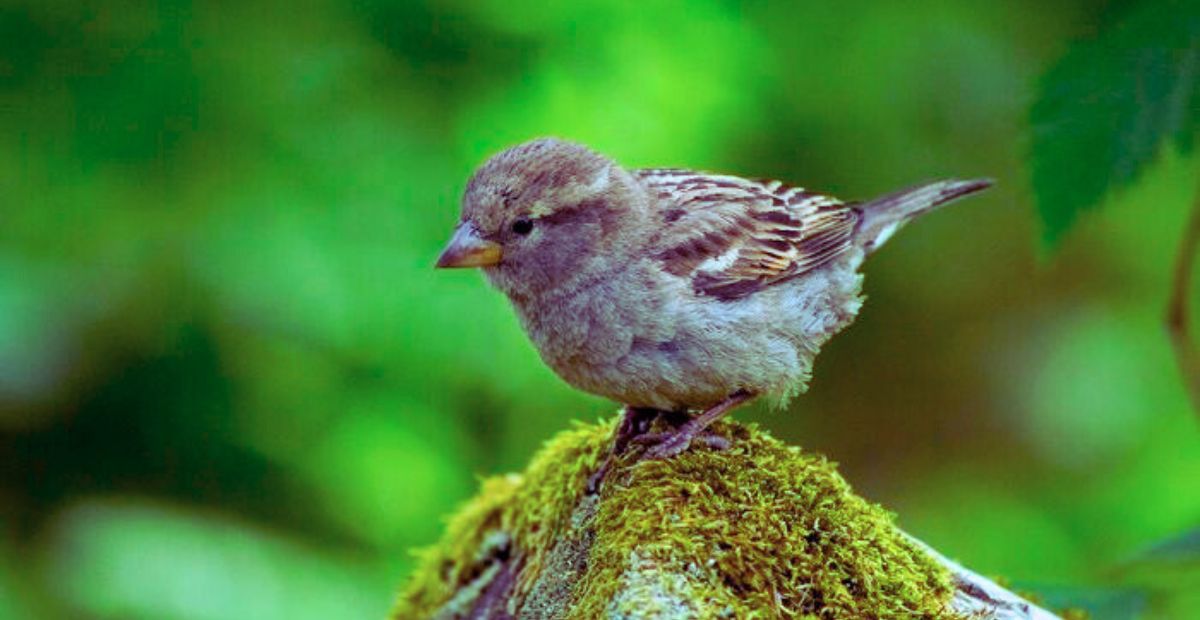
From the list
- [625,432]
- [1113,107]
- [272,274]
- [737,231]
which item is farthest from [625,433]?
[272,274]

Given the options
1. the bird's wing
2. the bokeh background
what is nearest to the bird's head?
the bird's wing

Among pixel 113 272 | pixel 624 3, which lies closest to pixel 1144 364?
pixel 624 3

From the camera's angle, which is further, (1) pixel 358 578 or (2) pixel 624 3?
(2) pixel 624 3

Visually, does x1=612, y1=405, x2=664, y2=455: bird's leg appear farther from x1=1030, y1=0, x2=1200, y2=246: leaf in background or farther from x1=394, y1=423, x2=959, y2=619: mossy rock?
x1=1030, y1=0, x2=1200, y2=246: leaf in background

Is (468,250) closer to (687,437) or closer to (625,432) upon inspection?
(625,432)

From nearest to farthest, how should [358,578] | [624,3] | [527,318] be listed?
[527,318] < [358,578] < [624,3]

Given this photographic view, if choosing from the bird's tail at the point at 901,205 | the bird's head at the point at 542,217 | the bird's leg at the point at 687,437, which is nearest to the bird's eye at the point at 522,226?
the bird's head at the point at 542,217

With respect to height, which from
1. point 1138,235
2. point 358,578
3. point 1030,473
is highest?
point 1138,235

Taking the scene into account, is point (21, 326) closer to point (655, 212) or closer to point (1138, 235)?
point (655, 212)
